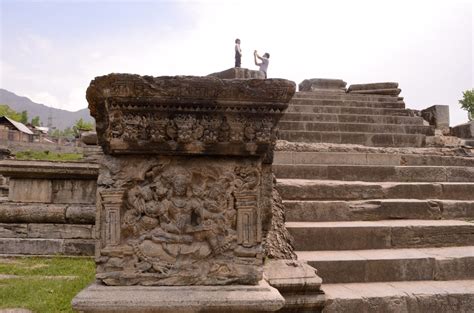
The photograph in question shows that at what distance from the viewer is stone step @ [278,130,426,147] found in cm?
738

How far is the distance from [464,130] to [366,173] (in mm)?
5490

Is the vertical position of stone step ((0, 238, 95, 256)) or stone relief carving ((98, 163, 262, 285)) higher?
stone relief carving ((98, 163, 262, 285))

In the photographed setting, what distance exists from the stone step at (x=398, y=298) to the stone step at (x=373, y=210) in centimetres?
100

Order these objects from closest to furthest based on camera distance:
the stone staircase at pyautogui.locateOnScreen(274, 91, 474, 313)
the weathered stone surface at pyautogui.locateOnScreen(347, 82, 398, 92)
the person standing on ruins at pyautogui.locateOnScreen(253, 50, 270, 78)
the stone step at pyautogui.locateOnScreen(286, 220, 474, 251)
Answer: the stone staircase at pyautogui.locateOnScreen(274, 91, 474, 313), the stone step at pyautogui.locateOnScreen(286, 220, 474, 251), the weathered stone surface at pyautogui.locateOnScreen(347, 82, 398, 92), the person standing on ruins at pyautogui.locateOnScreen(253, 50, 270, 78)

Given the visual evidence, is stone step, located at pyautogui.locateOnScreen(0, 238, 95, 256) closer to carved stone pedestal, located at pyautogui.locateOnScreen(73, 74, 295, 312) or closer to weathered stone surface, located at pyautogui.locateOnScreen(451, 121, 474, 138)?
carved stone pedestal, located at pyautogui.locateOnScreen(73, 74, 295, 312)

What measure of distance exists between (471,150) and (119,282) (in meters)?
7.11

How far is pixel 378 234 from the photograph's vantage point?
376cm

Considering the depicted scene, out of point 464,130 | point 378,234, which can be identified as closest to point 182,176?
point 378,234

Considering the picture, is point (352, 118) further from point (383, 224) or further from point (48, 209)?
point (48, 209)

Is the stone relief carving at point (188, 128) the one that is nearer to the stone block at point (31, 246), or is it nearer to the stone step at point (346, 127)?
the stone block at point (31, 246)

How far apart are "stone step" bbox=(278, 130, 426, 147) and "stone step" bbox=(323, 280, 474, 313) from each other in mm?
4392

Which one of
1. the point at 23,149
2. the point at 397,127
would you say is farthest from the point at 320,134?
the point at 23,149

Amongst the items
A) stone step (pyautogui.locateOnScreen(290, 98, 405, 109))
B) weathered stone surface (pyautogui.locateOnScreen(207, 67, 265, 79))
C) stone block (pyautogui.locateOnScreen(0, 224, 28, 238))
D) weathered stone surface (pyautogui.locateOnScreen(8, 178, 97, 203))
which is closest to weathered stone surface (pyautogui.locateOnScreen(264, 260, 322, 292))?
weathered stone surface (pyautogui.locateOnScreen(8, 178, 97, 203))

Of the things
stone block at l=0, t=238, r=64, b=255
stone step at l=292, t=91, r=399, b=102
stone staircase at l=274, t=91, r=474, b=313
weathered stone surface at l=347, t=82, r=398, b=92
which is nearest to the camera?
stone staircase at l=274, t=91, r=474, b=313
